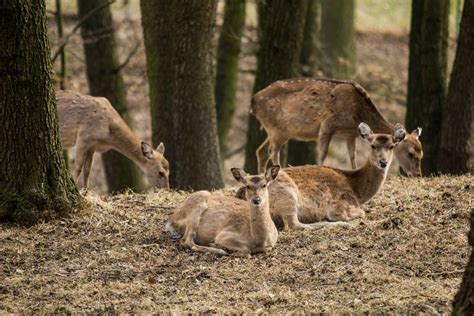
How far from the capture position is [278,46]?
1541 centimetres

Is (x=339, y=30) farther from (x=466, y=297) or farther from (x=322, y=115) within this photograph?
(x=466, y=297)

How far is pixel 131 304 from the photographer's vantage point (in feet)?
25.0

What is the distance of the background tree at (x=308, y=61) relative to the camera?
56.9 feet

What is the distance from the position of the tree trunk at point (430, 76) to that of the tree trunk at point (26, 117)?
6.57 m

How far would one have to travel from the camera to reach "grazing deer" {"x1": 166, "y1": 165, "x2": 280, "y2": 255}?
9.16 meters

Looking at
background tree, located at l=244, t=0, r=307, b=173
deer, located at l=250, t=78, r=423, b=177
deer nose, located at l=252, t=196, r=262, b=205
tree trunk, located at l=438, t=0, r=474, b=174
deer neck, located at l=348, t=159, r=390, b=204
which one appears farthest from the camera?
background tree, located at l=244, t=0, r=307, b=173

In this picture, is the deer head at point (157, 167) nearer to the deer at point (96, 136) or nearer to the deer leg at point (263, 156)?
the deer at point (96, 136)

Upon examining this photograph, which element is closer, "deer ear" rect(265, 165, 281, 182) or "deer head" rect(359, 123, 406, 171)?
"deer ear" rect(265, 165, 281, 182)

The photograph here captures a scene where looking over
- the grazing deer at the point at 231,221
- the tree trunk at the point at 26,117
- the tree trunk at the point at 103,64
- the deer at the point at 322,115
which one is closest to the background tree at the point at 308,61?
the tree trunk at the point at 103,64

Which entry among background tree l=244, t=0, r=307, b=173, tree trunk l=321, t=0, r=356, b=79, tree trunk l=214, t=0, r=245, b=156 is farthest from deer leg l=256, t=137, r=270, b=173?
tree trunk l=321, t=0, r=356, b=79

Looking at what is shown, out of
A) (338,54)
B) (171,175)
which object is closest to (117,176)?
(171,175)

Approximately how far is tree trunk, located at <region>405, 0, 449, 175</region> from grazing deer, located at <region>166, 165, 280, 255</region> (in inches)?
219

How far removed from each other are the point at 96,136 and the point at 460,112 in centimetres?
498

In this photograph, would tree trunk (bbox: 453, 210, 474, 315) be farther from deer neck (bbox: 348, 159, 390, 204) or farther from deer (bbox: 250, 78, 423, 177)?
deer (bbox: 250, 78, 423, 177)
